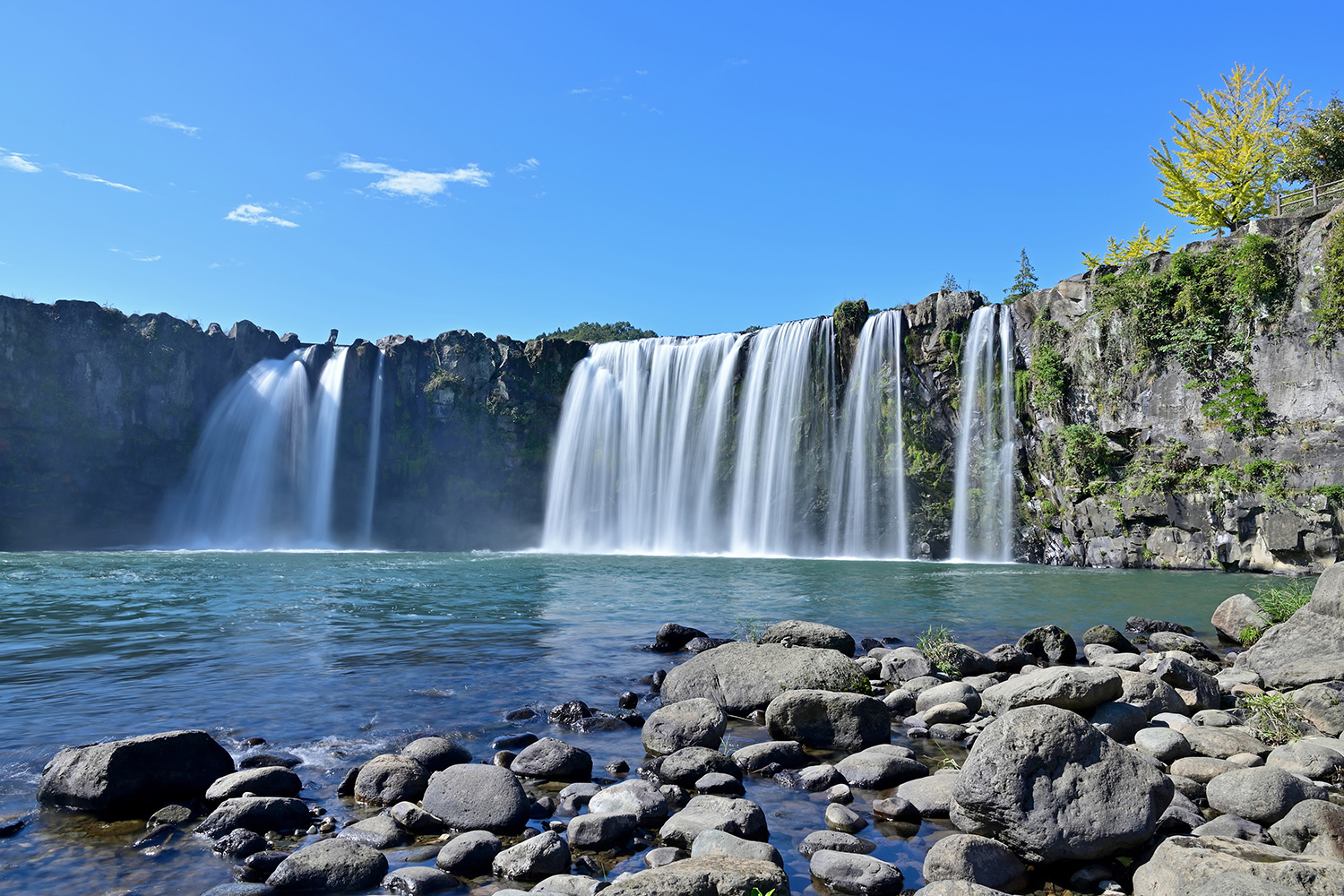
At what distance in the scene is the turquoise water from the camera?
219 inches

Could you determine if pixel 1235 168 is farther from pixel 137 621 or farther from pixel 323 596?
pixel 137 621

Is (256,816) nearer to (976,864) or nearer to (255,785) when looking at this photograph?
(255,785)

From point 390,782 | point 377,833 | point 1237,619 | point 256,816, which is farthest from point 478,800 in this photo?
point 1237,619

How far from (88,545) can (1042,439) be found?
46.6 metres

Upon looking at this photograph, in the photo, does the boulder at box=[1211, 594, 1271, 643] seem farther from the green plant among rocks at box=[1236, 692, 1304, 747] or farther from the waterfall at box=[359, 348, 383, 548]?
the waterfall at box=[359, 348, 383, 548]

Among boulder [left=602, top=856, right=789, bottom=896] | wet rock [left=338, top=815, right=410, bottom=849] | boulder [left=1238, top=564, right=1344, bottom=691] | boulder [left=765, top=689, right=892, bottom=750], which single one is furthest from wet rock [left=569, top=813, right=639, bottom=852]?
boulder [left=1238, top=564, right=1344, bottom=691]

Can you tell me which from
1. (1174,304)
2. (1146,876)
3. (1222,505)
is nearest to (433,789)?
(1146,876)

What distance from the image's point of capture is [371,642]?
12070 mm

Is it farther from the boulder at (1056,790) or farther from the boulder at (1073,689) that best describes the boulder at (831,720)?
the boulder at (1056,790)

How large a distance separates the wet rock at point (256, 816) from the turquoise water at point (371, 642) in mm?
180

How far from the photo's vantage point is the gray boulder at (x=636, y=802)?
5.17 m

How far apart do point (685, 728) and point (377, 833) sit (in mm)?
2687

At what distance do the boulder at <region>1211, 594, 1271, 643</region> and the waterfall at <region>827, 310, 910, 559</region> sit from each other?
2236 cm

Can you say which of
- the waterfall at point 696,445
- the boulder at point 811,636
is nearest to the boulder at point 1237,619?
the boulder at point 811,636
